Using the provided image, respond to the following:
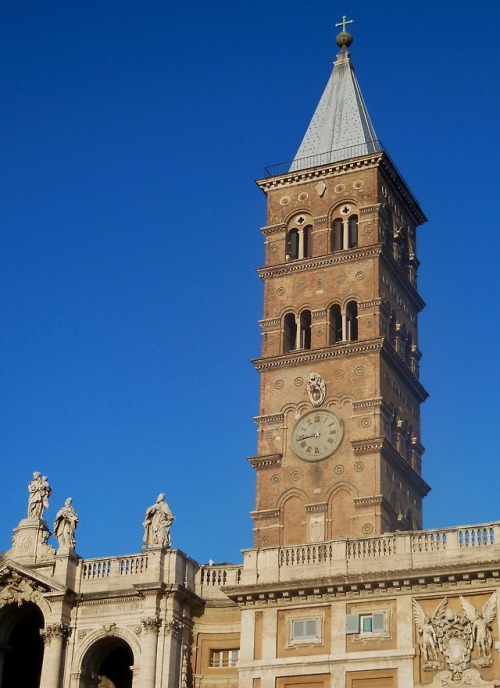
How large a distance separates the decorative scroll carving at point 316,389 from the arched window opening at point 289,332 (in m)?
3.23

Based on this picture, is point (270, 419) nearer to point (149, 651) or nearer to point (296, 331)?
point (296, 331)

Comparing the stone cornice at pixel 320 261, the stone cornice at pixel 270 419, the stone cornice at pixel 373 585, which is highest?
the stone cornice at pixel 320 261

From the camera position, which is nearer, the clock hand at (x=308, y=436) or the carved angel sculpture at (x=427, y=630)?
the carved angel sculpture at (x=427, y=630)

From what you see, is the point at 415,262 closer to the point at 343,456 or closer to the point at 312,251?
the point at 312,251

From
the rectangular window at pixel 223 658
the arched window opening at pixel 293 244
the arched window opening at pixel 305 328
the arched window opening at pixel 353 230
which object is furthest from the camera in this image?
the arched window opening at pixel 293 244

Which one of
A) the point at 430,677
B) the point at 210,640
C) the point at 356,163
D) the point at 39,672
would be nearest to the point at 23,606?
the point at 39,672

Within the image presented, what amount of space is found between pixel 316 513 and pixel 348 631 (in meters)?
18.4

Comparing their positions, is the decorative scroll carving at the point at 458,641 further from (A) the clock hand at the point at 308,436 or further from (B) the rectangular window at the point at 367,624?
(A) the clock hand at the point at 308,436

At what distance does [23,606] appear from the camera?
58062mm

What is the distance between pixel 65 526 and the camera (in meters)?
58.6

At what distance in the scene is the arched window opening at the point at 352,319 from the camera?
75.1 meters

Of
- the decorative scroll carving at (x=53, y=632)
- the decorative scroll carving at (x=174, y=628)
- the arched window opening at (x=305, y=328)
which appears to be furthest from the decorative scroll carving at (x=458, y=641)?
the arched window opening at (x=305, y=328)

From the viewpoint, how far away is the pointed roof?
81.4 metres

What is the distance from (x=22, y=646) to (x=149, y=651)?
9.29m
